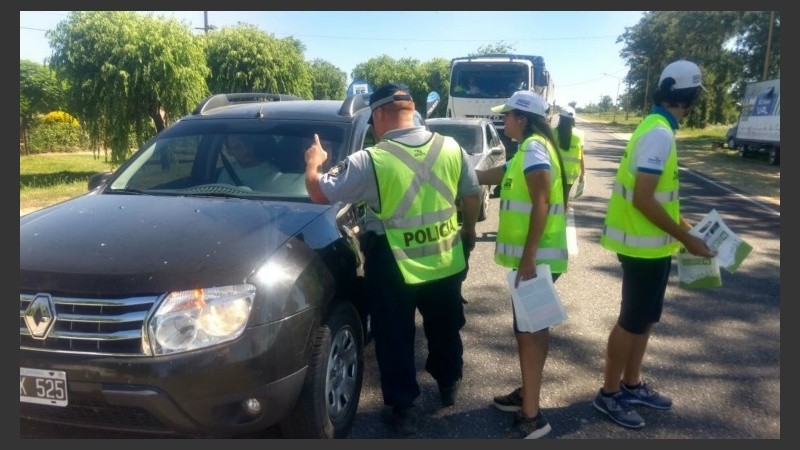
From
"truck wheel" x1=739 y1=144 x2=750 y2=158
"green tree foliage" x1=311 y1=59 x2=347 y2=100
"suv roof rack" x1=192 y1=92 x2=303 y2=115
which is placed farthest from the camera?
"green tree foliage" x1=311 y1=59 x2=347 y2=100

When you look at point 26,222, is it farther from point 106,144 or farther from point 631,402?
point 106,144

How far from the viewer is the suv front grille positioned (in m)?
2.57

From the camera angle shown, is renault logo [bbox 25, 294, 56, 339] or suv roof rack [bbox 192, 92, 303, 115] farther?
suv roof rack [bbox 192, 92, 303, 115]

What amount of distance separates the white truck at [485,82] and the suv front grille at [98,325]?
51.5 feet

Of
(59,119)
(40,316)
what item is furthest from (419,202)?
(59,119)

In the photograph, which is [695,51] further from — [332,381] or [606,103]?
[606,103]

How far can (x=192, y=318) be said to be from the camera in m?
2.61

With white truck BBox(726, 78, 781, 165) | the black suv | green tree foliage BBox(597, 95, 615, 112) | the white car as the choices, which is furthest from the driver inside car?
green tree foliage BBox(597, 95, 615, 112)

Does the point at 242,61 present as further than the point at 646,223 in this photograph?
Yes

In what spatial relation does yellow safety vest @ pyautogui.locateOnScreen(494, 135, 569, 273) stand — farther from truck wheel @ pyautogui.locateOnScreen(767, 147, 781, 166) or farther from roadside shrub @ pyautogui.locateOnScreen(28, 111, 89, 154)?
roadside shrub @ pyautogui.locateOnScreen(28, 111, 89, 154)

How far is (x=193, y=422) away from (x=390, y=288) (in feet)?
3.91

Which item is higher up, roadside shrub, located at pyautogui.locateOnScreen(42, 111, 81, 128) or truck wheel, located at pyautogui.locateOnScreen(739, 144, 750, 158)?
roadside shrub, located at pyautogui.locateOnScreen(42, 111, 81, 128)

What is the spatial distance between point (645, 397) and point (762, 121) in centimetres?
2271

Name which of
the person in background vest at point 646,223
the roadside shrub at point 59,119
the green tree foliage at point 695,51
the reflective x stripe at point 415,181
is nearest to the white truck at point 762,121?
the green tree foliage at point 695,51
